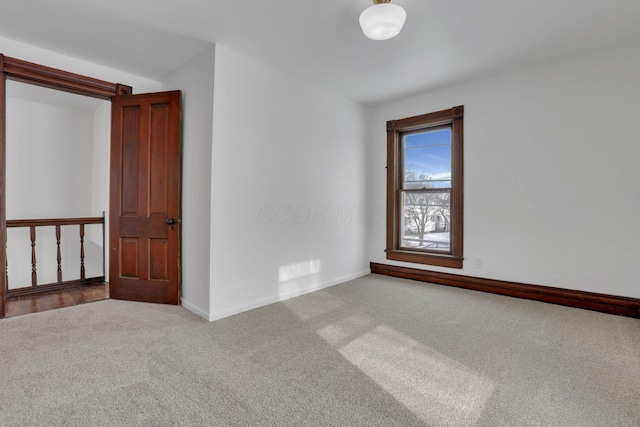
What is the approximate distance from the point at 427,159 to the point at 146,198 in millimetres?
3671

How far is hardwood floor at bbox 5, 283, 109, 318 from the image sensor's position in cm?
308

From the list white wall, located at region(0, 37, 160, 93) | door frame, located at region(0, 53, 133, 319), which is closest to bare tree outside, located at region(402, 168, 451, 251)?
white wall, located at region(0, 37, 160, 93)

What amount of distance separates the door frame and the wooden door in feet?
0.85

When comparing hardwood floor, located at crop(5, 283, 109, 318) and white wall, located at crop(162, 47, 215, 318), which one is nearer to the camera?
white wall, located at crop(162, 47, 215, 318)

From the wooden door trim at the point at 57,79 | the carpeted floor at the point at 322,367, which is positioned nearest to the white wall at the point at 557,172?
the carpeted floor at the point at 322,367

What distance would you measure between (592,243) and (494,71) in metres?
2.13

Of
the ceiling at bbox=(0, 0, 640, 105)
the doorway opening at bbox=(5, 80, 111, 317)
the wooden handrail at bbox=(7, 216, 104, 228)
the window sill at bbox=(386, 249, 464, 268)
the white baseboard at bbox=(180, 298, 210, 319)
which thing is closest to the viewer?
the ceiling at bbox=(0, 0, 640, 105)

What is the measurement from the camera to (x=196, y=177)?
3051mm

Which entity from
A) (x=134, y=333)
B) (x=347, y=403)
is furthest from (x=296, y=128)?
(x=347, y=403)

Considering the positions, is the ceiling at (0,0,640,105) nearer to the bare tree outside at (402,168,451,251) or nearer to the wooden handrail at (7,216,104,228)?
the bare tree outside at (402,168,451,251)

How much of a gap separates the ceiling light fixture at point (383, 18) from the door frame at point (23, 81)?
2.95 meters

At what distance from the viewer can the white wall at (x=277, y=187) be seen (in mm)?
2943

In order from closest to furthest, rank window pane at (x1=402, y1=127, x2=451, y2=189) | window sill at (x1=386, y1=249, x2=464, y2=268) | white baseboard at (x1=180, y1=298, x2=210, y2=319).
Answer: white baseboard at (x1=180, y1=298, x2=210, y2=319) → window sill at (x1=386, y1=249, x2=464, y2=268) → window pane at (x1=402, y1=127, x2=451, y2=189)

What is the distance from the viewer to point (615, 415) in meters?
1.53
